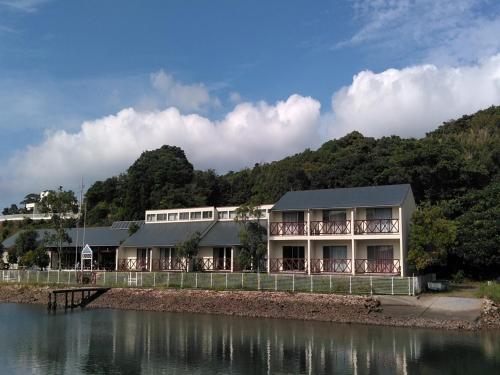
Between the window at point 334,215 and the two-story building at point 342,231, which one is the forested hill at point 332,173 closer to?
the two-story building at point 342,231

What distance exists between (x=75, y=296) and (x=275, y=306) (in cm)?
1635

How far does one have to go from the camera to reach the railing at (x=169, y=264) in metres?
42.3

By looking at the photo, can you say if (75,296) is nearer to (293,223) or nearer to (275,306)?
(275,306)

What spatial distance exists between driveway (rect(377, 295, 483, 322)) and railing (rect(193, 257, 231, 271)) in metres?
15.1

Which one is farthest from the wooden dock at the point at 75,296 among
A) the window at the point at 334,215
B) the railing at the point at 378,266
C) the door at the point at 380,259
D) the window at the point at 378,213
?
the window at the point at 378,213

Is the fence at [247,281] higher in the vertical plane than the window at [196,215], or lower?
lower

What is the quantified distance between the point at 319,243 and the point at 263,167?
4831 centimetres

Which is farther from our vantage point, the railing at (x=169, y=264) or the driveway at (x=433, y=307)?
the railing at (x=169, y=264)

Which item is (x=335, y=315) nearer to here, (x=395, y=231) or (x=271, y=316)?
(x=271, y=316)

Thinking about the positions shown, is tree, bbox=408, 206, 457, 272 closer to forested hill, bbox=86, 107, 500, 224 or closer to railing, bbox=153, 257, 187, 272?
forested hill, bbox=86, 107, 500, 224

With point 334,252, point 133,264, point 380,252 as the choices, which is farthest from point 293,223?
point 133,264

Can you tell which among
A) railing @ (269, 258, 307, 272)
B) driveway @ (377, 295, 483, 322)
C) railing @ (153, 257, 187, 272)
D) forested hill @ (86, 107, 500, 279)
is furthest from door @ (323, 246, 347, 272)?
railing @ (153, 257, 187, 272)

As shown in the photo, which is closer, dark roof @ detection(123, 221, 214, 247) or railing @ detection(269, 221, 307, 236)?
railing @ detection(269, 221, 307, 236)

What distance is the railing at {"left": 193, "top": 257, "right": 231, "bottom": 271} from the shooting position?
4144 centimetres
